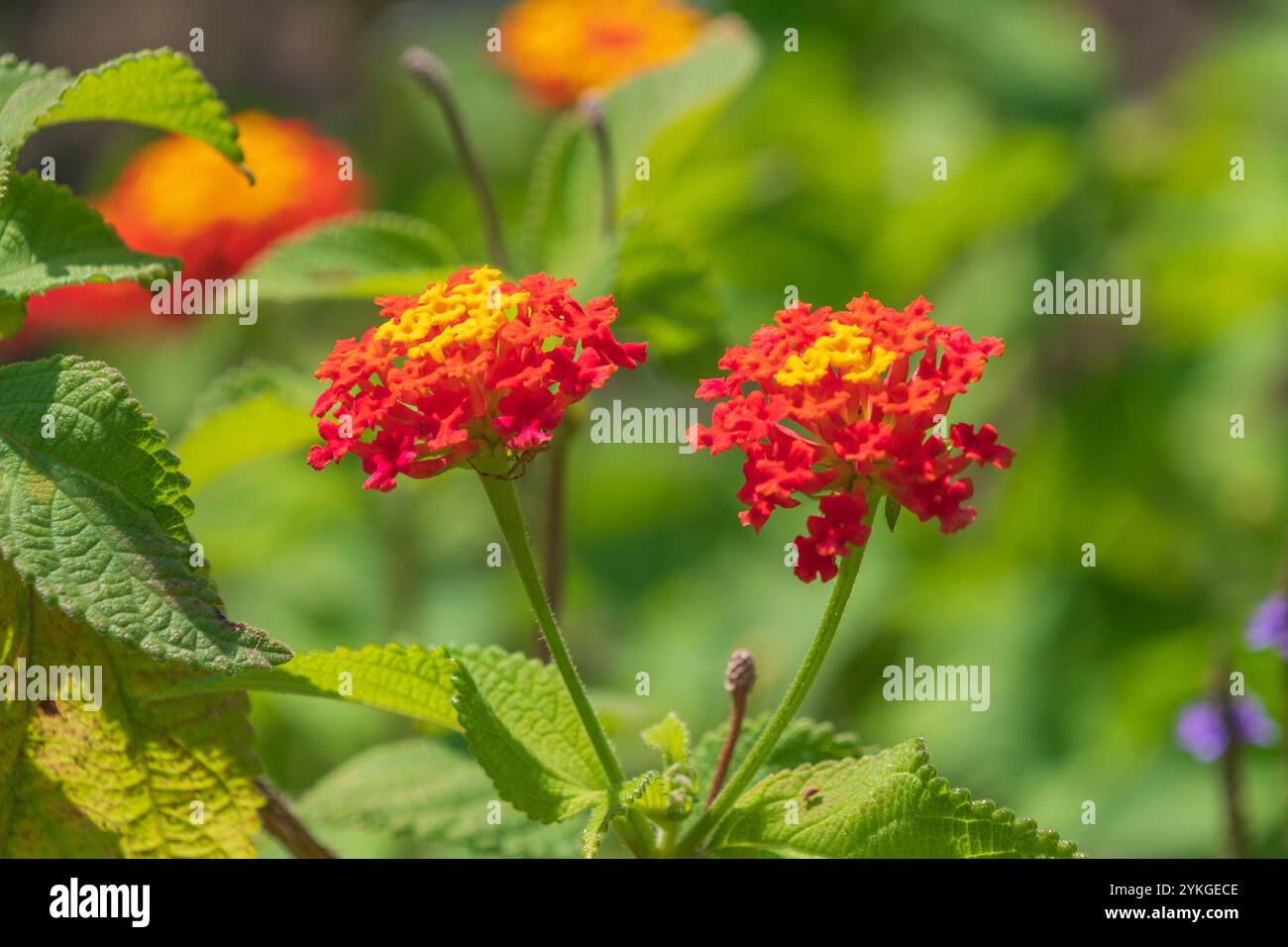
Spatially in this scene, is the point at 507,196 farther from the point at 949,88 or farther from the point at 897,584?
the point at 897,584

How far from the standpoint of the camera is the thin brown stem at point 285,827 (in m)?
1.16

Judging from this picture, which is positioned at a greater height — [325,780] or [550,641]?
[550,641]

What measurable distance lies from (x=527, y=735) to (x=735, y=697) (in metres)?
0.16

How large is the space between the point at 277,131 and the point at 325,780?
1351mm

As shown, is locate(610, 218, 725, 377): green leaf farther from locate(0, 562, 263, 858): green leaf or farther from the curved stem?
locate(0, 562, 263, 858): green leaf

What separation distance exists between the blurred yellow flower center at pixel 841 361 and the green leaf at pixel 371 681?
31 cm

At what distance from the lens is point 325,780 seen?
4.72 feet

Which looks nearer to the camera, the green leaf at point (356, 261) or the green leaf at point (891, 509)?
the green leaf at point (891, 509)

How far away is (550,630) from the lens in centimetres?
103

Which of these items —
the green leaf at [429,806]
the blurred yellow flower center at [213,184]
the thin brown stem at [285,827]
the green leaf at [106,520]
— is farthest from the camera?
the blurred yellow flower center at [213,184]

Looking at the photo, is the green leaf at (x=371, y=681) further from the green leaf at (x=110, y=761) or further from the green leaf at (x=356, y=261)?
Result: the green leaf at (x=356, y=261)

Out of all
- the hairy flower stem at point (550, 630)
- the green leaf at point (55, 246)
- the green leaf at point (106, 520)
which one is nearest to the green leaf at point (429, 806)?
the hairy flower stem at point (550, 630)

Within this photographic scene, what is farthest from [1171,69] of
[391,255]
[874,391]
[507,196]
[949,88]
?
[874,391]
